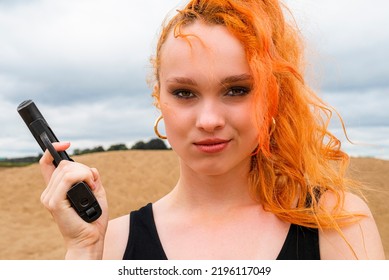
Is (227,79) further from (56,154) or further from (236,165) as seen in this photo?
(56,154)

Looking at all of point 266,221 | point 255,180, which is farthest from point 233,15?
point 266,221

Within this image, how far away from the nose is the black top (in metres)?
0.55

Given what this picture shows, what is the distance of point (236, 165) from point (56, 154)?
2.45ft

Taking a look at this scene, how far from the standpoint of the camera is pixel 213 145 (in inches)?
74.2

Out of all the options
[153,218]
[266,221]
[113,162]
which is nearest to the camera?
[266,221]

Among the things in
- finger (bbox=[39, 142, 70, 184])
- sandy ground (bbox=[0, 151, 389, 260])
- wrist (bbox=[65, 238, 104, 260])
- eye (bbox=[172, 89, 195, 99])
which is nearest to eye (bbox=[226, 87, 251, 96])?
eye (bbox=[172, 89, 195, 99])

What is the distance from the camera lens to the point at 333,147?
7.68 ft

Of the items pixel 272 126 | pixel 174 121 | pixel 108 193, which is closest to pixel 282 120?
pixel 272 126

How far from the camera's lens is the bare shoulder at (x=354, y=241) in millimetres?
1877

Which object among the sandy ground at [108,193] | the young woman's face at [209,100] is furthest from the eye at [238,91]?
the sandy ground at [108,193]

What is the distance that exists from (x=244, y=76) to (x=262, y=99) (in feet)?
0.39

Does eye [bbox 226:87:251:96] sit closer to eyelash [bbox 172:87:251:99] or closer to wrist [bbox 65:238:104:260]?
eyelash [bbox 172:87:251:99]

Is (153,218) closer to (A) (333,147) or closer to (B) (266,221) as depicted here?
(B) (266,221)

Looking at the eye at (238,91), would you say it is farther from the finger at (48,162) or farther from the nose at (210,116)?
the finger at (48,162)
